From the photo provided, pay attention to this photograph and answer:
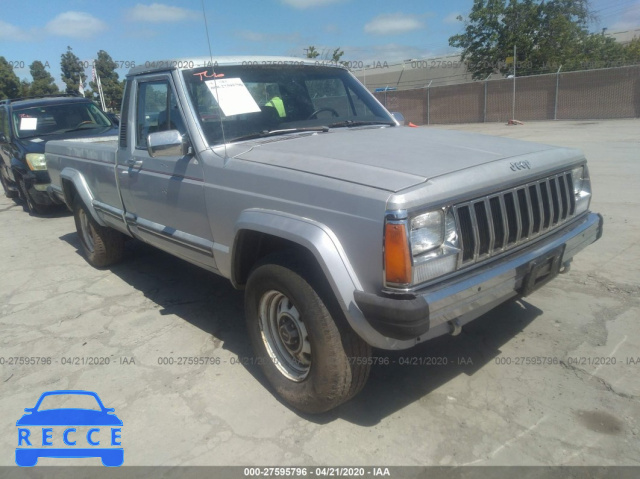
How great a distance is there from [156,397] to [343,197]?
1.87 meters

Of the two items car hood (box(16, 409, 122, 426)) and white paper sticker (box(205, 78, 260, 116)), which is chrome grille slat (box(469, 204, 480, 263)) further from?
car hood (box(16, 409, 122, 426))

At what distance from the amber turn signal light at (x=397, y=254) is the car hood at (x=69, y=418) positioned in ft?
6.37

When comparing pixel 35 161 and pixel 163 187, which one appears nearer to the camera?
pixel 163 187

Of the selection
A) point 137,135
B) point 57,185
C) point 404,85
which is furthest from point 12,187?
point 404,85

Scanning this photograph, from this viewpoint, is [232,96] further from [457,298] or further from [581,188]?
[581,188]

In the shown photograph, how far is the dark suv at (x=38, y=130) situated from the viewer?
326 inches

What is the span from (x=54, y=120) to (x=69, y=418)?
740cm

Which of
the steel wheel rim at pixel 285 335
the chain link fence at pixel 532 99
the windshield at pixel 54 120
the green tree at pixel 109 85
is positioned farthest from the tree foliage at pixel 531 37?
the steel wheel rim at pixel 285 335

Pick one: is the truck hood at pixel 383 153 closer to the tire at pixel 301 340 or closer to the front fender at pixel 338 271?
the front fender at pixel 338 271

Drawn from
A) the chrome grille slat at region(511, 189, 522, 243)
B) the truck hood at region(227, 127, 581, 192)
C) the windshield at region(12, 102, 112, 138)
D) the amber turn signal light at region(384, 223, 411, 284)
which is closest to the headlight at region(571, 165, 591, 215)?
the truck hood at region(227, 127, 581, 192)

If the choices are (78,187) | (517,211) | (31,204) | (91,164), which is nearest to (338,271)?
(517,211)

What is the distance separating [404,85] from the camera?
137ft

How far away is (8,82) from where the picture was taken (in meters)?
35.6

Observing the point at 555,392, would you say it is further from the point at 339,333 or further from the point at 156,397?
the point at 156,397
